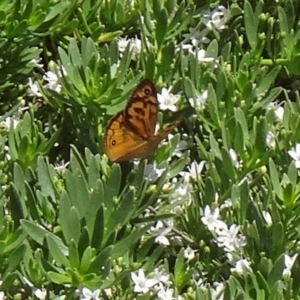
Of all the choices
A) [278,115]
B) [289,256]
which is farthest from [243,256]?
[278,115]

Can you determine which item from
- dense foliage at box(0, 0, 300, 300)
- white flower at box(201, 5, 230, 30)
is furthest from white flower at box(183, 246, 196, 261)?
white flower at box(201, 5, 230, 30)

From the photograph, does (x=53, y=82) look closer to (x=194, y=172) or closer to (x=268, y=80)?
(x=194, y=172)

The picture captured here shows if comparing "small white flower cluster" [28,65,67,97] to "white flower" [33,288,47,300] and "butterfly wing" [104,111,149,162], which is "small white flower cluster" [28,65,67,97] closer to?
"butterfly wing" [104,111,149,162]

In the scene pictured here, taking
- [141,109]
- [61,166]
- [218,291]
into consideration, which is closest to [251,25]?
[141,109]

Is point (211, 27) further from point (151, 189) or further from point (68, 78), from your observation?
point (151, 189)

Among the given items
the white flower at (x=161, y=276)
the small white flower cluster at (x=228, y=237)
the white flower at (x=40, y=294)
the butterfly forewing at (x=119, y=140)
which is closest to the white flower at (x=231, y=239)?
the small white flower cluster at (x=228, y=237)

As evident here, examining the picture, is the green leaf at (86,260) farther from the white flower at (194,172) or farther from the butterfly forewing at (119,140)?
the white flower at (194,172)
